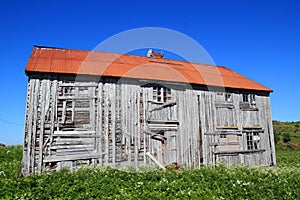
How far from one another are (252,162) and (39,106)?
1538 cm

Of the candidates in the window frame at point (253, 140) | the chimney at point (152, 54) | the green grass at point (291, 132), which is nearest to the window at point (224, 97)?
the window frame at point (253, 140)

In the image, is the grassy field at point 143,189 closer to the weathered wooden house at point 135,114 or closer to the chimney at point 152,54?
the weathered wooden house at point 135,114

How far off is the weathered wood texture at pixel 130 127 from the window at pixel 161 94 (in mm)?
351

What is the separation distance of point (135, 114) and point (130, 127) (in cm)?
88

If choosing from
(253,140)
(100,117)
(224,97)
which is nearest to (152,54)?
(224,97)

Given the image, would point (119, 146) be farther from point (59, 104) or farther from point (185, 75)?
point (185, 75)

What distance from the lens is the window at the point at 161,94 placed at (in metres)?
15.9

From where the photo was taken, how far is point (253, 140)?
1853 cm

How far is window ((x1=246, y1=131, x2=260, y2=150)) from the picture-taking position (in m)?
18.4

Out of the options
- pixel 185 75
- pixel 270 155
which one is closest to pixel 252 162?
pixel 270 155

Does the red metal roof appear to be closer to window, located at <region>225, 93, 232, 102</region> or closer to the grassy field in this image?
window, located at <region>225, 93, 232, 102</region>

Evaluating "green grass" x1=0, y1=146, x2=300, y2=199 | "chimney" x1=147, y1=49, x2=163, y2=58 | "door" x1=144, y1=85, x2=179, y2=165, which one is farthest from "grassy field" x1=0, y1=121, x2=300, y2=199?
"chimney" x1=147, y1=49, x2=163, y2=58

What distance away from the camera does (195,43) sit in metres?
15.1

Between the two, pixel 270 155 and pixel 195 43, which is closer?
pixel 195 43
